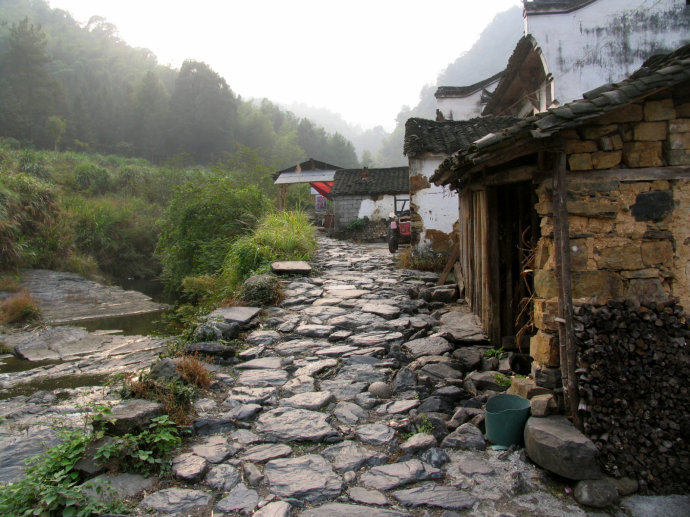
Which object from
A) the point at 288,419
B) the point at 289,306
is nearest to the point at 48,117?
the point at 289,306

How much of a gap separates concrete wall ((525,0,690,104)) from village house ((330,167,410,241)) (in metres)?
13.1

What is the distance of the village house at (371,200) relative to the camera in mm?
22891

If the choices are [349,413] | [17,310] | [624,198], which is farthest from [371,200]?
[624,198]

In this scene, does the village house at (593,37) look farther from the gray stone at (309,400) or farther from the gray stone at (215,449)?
the gray stone at (215,449)

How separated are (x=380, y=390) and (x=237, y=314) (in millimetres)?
3077

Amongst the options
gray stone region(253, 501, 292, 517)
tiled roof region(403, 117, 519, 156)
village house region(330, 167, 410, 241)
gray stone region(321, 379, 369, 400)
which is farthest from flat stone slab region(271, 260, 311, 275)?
village house region(330, 167, 410, 241)

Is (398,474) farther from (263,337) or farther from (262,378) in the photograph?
(263,337)

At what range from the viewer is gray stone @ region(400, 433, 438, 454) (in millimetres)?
3432

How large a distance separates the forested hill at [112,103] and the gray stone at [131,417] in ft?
109

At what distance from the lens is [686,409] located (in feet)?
10.6

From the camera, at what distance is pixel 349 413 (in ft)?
13.3

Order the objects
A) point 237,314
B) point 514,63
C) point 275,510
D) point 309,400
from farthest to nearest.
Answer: point 514,63
point 237,314
point 309,400
point 275,510

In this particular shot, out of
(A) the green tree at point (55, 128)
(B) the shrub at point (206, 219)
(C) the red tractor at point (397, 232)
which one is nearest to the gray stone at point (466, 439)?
(C) the red tractor at point (397, 232)

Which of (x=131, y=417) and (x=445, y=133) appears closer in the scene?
(x=131, y=417)
